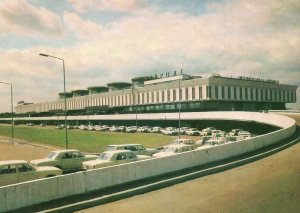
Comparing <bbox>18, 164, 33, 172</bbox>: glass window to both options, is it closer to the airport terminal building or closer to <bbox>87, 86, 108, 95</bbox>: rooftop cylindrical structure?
the airport terminal building

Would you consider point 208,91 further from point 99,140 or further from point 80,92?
point 80,92

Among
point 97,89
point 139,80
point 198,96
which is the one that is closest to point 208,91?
point 198,96

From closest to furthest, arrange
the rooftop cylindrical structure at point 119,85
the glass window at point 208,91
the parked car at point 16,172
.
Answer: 1. the parked car at point 16,172
2. the glass window at point 208,91
3. the rooftop cylindrical structure at point 119,85

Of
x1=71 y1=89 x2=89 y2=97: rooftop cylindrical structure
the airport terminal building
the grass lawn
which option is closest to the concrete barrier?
the grass lawn

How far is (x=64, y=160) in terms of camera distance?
2098 cm

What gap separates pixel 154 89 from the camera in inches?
3937

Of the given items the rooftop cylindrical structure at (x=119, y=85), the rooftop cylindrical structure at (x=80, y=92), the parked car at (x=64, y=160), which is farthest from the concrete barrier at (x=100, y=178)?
the rooftop cylindrical structure at (x=80, y=92)

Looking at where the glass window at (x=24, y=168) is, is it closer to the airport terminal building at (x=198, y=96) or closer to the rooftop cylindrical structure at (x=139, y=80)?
the airport terminal building at (x=198, y=96)

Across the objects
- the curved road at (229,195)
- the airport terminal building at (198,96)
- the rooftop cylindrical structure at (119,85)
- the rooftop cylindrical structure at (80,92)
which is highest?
the rooftop cylindrical structure at (119,85)

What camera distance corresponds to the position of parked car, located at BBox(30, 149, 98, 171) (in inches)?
805

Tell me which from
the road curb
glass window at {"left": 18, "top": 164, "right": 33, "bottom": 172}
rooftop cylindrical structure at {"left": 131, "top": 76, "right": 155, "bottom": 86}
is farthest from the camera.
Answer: rooftop cylindrical structure at {"left": 131, "top": 76, "right": 155, "bottom": 86}

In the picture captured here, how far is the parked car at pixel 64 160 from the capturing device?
67.1ft

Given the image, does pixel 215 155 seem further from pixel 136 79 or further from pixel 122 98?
pixel 136 79

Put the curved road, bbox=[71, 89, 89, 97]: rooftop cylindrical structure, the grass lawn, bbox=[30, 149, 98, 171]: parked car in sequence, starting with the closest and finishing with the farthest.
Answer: the curved road
bbox=[30, 149, 98, 171]: parked car
the grass lawn
bbox=[71, 89, 89, 97]: rooftop cylindrical structure
